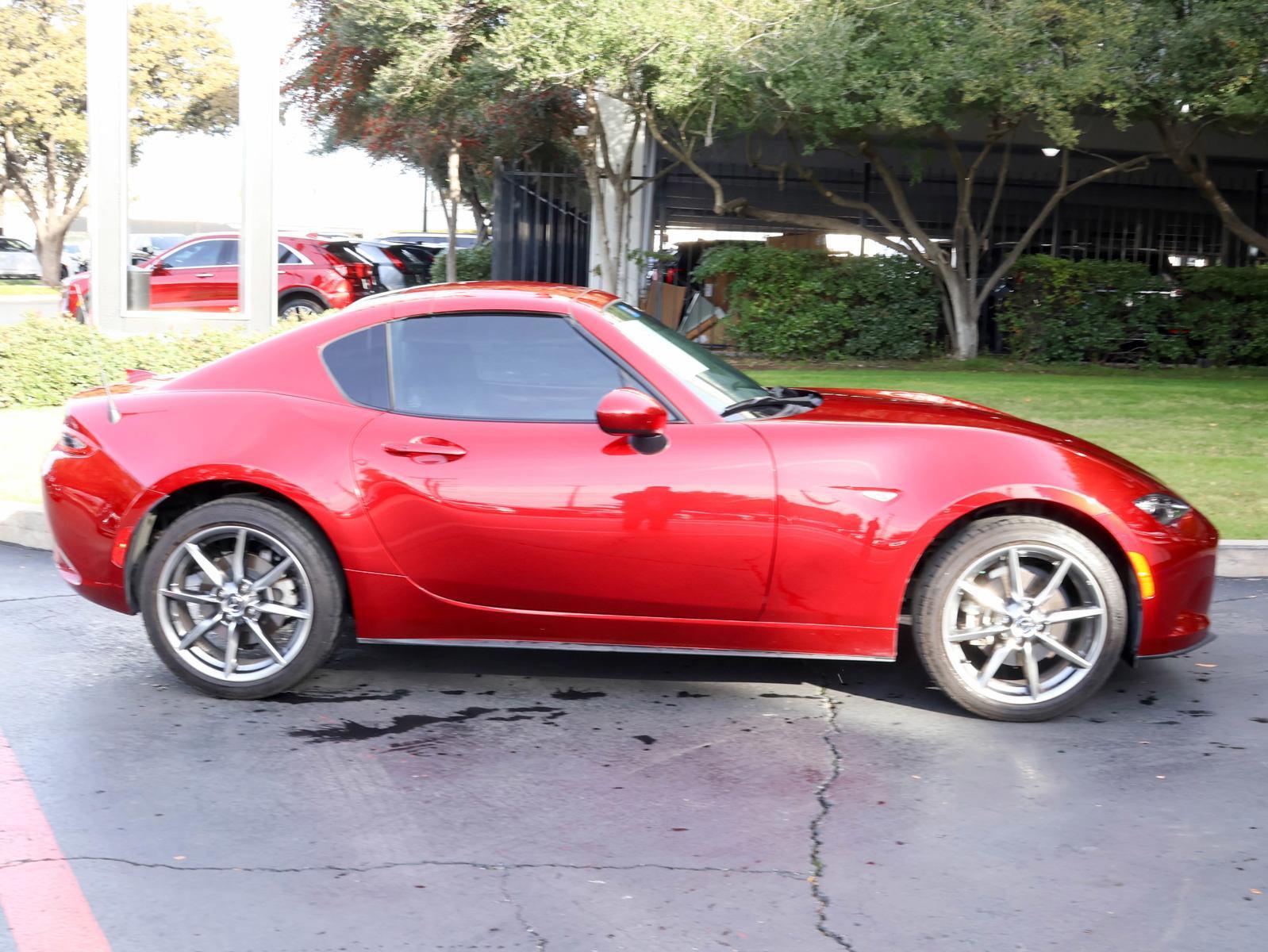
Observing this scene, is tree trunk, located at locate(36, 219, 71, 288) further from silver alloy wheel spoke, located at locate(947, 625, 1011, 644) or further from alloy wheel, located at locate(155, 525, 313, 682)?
silver alloy wheel spoke, located at locate(947, 625, 1011, 644)

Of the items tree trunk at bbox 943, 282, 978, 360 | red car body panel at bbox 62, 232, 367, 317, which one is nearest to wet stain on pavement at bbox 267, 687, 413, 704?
red car body panel at bbox 62, 232, 367, 317

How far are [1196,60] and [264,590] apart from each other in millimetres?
12003

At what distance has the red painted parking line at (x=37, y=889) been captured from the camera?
10.8ft

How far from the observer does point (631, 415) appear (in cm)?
470

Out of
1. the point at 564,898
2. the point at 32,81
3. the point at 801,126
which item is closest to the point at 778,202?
the point at 801,126

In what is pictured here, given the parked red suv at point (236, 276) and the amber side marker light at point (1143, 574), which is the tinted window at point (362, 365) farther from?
the parked red suv at point (236, 276)

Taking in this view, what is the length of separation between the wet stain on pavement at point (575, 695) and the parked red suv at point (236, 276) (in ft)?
47.1

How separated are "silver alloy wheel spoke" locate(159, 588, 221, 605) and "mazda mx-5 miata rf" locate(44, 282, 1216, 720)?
0.11ft

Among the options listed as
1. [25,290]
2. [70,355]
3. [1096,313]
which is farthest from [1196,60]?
[25,290]

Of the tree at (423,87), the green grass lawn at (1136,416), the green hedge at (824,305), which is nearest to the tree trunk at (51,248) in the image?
the tree at (423,87)

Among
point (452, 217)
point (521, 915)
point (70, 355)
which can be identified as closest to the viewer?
point (521, 915)

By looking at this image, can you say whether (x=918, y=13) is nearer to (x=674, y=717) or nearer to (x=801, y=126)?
(x=801, y=126)

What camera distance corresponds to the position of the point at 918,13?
13.8 m

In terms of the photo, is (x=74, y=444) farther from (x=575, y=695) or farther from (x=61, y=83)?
(x=61, y=83)
